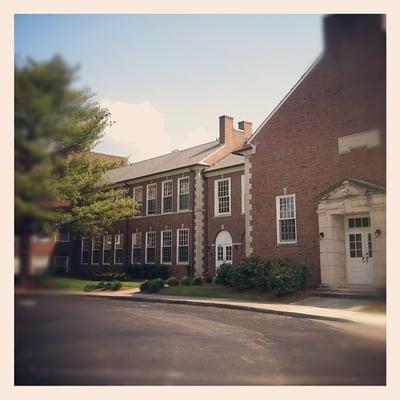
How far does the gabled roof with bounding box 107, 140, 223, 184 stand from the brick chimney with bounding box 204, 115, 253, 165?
1.14 ft

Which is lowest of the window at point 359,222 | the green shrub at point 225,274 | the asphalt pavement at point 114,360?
the green shrub at point 225,274

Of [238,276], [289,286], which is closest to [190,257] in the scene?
[238,276]

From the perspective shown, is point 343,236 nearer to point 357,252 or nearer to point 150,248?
point 357,252

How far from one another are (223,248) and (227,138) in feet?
24.7

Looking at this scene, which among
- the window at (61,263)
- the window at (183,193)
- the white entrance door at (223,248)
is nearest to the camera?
the window at (61,263)

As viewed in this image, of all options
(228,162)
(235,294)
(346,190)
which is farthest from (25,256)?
(228,162)

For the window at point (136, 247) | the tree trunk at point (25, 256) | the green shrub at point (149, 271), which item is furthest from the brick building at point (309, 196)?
the window at point (136, 247)

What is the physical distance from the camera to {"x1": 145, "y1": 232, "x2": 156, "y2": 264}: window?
27.9 metres

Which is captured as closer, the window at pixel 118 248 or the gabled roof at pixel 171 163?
the gabled roof at pixel 171 163

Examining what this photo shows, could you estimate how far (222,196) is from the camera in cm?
2444

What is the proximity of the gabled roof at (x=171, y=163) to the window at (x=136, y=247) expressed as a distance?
12.0 ft

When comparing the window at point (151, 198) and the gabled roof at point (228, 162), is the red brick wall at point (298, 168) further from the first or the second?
the window at point (151, 198)

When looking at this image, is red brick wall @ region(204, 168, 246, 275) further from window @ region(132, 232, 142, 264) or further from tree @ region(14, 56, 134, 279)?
tree @ region(14, 56, 134, 279)

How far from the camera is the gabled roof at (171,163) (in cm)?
2683
